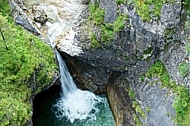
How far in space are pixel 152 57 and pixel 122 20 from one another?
2.00 m

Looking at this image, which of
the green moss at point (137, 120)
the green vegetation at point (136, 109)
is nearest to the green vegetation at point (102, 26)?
the green vegetation at point (136, 109)

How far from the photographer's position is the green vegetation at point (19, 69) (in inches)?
490

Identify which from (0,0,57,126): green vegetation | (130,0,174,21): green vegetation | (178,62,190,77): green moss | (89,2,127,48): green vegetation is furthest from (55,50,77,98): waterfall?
(178,62,190,77): green moss

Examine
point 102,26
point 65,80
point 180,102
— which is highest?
point 102,26

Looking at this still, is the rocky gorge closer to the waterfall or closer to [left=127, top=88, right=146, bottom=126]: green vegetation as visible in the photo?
[left=127, top=88, right=146, bottom=126]: green vegetation

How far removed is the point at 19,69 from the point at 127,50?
4.43 m

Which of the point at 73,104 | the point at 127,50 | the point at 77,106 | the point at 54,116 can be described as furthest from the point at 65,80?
the point at 127,50

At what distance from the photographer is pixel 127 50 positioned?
47.1 ft

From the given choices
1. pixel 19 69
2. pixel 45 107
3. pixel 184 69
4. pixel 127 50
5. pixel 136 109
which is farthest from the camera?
pixel 45 107

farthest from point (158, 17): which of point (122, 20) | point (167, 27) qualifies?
point (122, 20)

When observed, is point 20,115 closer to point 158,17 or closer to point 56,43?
point 56,43

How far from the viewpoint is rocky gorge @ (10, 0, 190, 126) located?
42.3ft

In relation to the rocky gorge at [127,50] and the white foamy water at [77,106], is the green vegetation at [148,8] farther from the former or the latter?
the white foamy water at [77,106]

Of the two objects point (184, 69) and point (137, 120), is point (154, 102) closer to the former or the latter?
point (137, 120)
